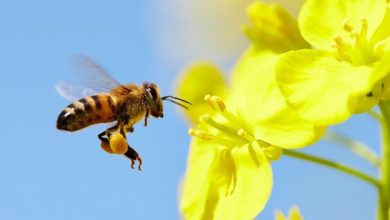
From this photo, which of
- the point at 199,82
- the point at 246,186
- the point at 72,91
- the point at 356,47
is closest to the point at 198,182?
the point at 246,186

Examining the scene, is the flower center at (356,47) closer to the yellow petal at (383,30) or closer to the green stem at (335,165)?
the yellow petal at (383,30)

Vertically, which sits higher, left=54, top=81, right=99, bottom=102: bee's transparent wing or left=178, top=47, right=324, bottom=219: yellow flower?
left=54, top=81, right=99, bottom=102: bee's transparent wing

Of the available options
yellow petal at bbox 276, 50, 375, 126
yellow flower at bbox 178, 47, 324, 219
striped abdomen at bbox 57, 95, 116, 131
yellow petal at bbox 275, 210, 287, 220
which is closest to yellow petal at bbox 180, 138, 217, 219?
yellow flower at bbox 178, 47, 324, 219

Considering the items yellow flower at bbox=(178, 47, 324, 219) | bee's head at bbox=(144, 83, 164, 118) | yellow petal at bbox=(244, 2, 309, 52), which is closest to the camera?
yellow flower at bbox=(178, 47, 324, 219)

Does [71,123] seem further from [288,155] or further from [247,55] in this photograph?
[247,55]

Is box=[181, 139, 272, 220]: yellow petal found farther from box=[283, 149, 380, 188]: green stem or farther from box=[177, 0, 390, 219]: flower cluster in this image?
box=[283, 149, 380, 188]: green stem

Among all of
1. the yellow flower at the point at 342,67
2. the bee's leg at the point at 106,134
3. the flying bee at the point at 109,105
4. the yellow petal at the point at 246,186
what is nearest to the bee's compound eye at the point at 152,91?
the flying bee at the point at 109,105
